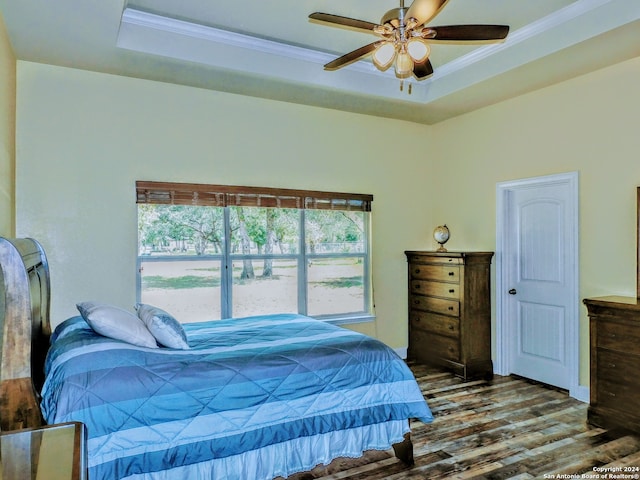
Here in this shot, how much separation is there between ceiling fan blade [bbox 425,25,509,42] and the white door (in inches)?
78.2

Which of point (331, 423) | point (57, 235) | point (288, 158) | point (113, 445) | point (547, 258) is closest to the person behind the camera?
point (113, 445)

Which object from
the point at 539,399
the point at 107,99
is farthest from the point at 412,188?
the point at 107,99

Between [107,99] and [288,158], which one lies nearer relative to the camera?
[107,99]

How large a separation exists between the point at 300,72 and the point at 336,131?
3.22 feet

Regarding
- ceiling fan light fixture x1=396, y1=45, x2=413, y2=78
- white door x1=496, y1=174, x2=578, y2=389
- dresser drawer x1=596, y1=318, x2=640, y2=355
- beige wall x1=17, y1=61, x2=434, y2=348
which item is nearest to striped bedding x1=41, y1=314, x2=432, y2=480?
beige wall x1=17, y1=61, x2=434, y2=348

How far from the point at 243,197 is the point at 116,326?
2083 millimetres

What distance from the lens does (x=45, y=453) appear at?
1.26 m

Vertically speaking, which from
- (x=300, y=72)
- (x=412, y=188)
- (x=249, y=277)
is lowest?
(x=249, y=277)

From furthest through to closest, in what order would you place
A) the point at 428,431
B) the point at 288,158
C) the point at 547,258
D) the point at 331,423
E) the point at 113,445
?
the point at 288,158
the point at 547,258
the point at 428,431
the point at 331,423
the point at 113,445

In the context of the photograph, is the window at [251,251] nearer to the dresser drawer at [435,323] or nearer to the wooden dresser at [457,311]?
the dresser drawer at [435,323]

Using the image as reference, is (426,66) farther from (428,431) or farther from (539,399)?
(539,399)

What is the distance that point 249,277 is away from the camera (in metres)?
4.36

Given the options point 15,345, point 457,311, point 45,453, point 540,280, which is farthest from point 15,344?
point 540,280

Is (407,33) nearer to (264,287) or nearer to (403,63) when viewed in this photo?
(403,63)
